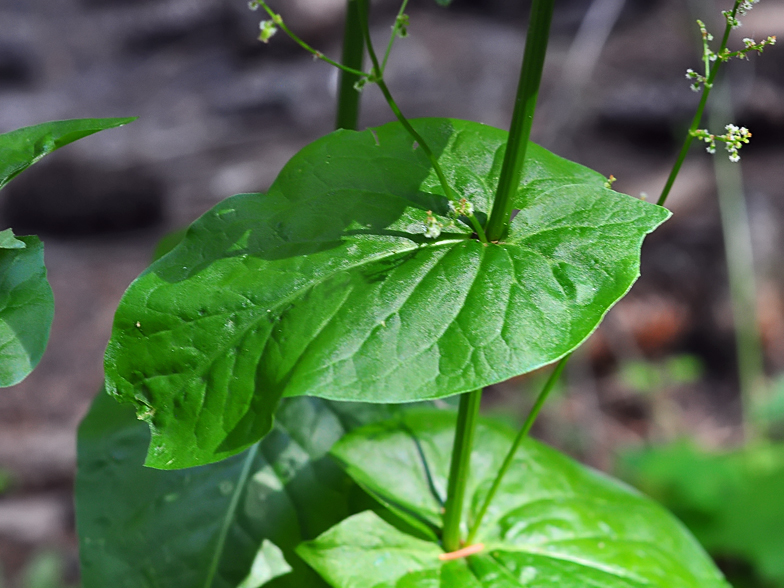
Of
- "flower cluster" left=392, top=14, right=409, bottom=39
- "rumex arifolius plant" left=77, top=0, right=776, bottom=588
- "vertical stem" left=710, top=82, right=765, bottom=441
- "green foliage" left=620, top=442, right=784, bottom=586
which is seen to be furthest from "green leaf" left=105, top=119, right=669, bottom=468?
"vertical stem" left=710, top=82, right=765, bottom=441

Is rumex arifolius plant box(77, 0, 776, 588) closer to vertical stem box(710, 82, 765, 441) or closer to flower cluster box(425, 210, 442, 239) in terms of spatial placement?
flower cluster box(425, 210, 442, 239)

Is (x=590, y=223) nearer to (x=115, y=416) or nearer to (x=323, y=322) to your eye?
(x=323, y=322)

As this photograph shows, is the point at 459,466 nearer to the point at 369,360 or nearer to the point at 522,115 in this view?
the point at 369,360

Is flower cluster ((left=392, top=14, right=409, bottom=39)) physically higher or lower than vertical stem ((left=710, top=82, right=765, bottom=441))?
higher

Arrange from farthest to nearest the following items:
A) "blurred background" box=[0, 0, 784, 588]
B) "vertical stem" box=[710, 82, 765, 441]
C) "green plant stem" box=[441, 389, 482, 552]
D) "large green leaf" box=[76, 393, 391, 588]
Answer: "vertical stem" box=[710, 82, 765, 441] → "blurred background" box=[0, 0, 784, 588] → "large green leaf" box=[76, 393, 391, 588] → "green plant stem" box=[441, 389, 482, 552]

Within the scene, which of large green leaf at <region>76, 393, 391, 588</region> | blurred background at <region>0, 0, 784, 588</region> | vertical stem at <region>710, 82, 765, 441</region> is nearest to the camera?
large green leaf at <region>76, 393, 391, 588</region>

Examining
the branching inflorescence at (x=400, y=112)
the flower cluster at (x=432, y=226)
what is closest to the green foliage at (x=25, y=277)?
the branching inflorescence at (x=400, y=112)

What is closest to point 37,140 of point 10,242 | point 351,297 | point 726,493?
point 10,242

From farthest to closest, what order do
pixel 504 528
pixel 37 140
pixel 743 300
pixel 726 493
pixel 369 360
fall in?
pixel 743 300, pixel 726 493, pixel 504 528, pixel 37 140, pixel 369 360

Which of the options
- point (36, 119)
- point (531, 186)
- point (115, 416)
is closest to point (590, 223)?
point (531, 186)
